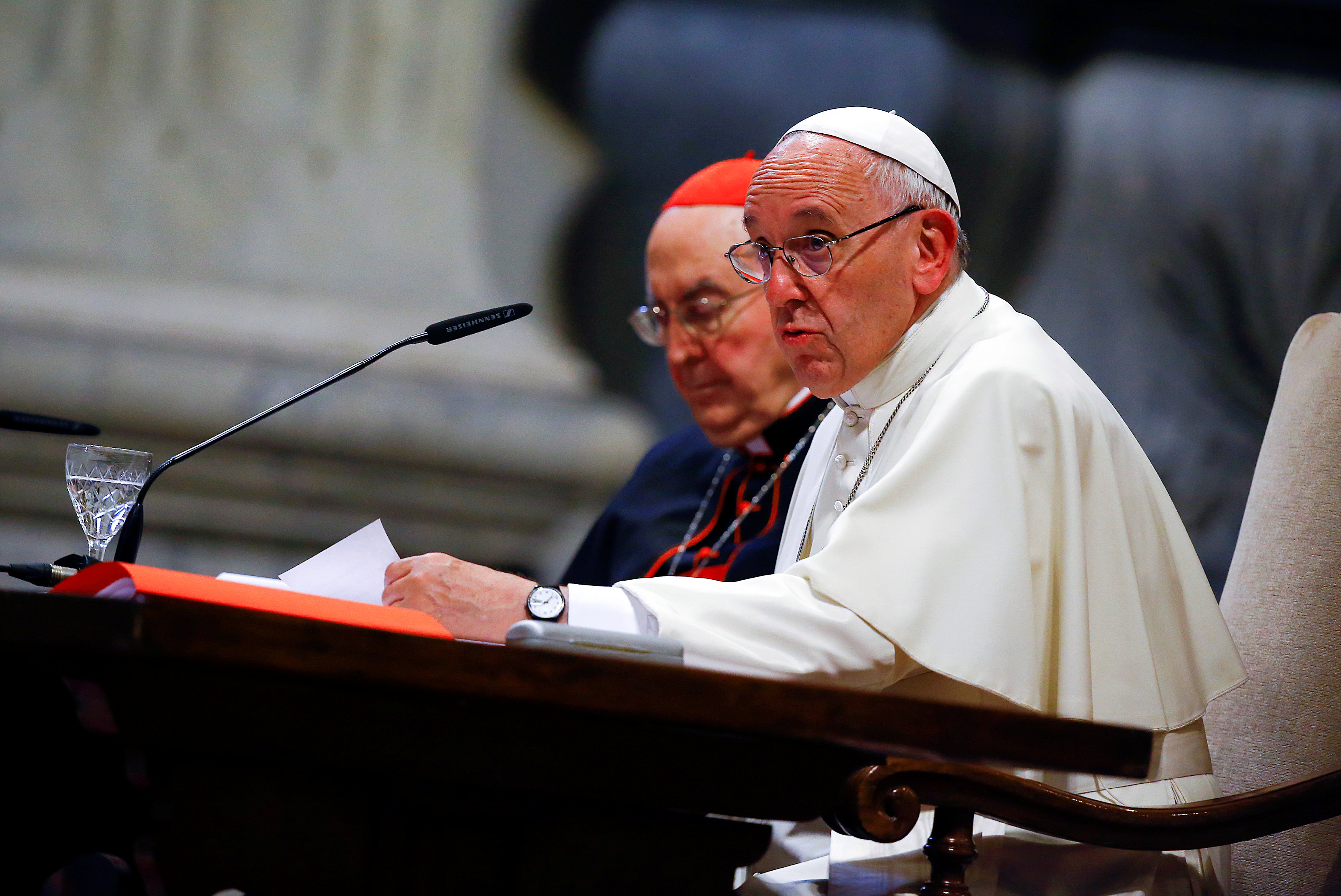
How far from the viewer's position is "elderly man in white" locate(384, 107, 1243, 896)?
1.44 meters

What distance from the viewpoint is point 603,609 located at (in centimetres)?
146

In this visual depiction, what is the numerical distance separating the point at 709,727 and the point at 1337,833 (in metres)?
1.23

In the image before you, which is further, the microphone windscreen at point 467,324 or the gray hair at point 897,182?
the gray hair at point 897,182

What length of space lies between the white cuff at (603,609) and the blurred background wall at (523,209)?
2063mm

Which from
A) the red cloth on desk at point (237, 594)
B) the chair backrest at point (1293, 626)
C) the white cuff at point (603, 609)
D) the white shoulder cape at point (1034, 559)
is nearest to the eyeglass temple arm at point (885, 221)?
the white shoulder cape at point (1034, 559)

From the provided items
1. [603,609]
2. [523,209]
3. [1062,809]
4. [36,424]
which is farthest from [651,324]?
[1062,809]

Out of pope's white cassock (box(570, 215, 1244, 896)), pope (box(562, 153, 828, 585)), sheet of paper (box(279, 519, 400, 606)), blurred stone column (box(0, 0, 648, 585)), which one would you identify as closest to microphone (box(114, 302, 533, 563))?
sheet of paper (box(279, 519, 400, 606))

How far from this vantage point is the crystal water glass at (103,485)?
1.82 m

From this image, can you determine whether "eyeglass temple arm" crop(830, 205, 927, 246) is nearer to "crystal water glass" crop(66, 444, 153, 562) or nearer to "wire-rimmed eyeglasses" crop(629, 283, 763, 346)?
"wire-rimmed eyeglasses" crop(629, 283, 763, 346)

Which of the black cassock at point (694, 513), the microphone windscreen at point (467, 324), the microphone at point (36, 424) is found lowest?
the black cassock at point (694, 513)

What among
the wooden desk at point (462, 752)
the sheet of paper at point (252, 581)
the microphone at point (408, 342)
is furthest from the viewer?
the microphone at point (408, 342)

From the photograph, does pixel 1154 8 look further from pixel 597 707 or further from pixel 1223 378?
pixel 597 707

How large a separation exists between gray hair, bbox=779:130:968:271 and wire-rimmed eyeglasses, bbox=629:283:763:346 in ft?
3.06

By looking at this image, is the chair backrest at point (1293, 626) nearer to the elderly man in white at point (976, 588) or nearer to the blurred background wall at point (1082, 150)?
the elderly man in white at point (976, 588)
